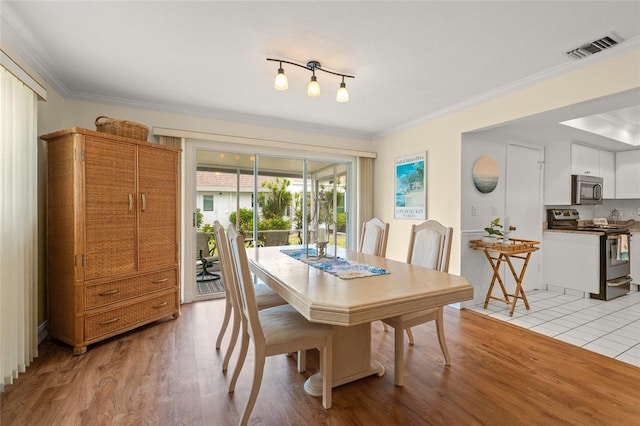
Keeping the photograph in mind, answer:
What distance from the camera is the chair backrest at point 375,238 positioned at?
3.01 m

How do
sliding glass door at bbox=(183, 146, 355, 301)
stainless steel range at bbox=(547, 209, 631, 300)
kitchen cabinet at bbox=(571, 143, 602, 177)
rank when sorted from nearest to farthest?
stainless steel range at bbox=(547, 209, 631, 300), sliding glass door at bbox=(183, 146, 355, 301), kitchen cabinet at bbox=(571, 143, 602, 177)

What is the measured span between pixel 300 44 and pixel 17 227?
2436 millimetres

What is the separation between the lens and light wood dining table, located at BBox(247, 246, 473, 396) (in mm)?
1352

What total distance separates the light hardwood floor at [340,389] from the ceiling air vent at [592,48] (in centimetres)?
240

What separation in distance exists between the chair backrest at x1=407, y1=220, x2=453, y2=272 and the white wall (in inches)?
48.8

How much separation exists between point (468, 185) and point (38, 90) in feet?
14.1

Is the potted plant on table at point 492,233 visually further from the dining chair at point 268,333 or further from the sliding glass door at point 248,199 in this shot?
the dining chair at point 268,333

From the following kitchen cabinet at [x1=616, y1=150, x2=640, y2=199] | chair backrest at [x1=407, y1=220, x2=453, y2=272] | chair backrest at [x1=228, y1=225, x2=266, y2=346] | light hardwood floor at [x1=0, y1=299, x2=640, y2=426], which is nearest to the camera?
chair backrest at [x1=228, y1=225, x2=266, y2=346]

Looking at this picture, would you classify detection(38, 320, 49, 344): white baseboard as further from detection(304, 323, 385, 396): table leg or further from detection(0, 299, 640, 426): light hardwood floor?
detection(304, 323, 385, 396): table leg

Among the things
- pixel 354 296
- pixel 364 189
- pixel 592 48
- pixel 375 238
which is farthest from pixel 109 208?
pixel 592 48

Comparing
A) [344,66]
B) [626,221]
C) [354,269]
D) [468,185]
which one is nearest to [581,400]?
[354,269]

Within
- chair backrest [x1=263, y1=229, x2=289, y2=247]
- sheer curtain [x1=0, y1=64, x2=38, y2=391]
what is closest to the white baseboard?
sheer curtain [x1=0, y1=64, x2=38, y2=391]

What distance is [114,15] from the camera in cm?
195

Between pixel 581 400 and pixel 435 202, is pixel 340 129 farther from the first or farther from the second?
pixel 581 400
